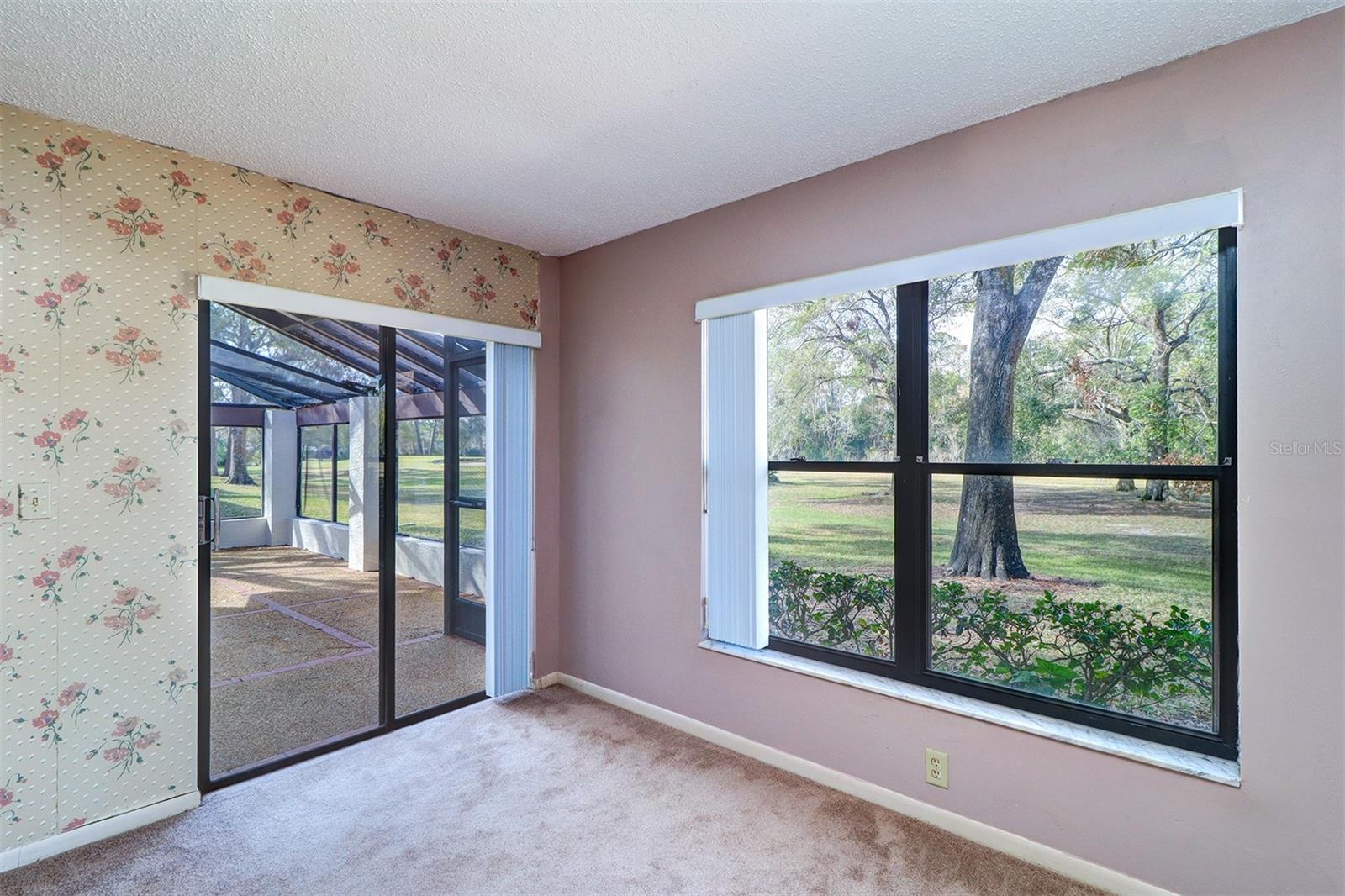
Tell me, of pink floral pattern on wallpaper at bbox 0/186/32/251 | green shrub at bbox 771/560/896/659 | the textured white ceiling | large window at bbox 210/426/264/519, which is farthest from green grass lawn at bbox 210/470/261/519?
green shrub at bbox 771/560/896/659

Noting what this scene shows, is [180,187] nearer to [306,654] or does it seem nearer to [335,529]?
[335,529]

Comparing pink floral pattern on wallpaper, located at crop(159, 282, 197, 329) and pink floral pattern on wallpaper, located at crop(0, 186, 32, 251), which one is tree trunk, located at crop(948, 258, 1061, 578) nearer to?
pink floral pattern on wallpaper, located at crop(159, 282, 197, 329)

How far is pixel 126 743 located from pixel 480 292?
93.6 inches

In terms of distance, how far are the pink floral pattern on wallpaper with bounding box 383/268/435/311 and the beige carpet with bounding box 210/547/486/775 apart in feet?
4.21

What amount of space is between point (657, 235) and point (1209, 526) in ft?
8.34

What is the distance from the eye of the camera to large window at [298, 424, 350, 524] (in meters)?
3.10

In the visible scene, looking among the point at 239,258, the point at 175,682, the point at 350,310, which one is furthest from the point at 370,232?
the point at 175,682

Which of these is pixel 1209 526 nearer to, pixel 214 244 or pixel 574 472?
pixel 574 472

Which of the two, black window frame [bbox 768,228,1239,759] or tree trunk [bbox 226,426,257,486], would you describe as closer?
black window frame [bbox 768,228,1239,759]

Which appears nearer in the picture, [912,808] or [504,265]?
[912,808]

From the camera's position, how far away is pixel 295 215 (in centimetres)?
276

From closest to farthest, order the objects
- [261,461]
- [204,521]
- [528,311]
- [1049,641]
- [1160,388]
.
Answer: [1160,388], [1049,641], [204,521], [261,461], [528,311]

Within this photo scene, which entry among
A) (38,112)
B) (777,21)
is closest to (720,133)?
(777,21)

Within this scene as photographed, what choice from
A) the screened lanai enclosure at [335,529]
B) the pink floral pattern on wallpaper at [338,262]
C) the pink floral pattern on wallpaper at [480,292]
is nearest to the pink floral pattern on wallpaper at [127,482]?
the screened lanai enclosure at [335,529]
